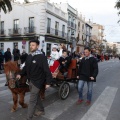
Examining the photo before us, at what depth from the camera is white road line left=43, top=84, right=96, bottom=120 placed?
5182 millimetres

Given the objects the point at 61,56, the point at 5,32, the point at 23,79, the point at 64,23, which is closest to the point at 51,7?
the point at 64,23

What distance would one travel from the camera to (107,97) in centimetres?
735

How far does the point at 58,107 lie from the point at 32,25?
25408 millimetres

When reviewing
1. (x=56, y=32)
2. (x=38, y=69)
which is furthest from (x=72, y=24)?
(x=38, y=69)

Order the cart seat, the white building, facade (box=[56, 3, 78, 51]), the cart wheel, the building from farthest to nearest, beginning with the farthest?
the building
facade (box=[56, 3, 78, 51])
the white building
the cart seat
the cart wheel

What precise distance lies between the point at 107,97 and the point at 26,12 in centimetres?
2565

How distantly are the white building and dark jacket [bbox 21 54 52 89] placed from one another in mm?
23081

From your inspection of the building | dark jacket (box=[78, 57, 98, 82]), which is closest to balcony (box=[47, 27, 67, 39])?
the building

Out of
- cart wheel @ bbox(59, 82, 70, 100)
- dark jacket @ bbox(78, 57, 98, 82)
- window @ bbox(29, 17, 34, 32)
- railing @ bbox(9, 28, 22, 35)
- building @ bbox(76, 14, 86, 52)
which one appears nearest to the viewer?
dark jacket @ bbox(78, 57, 98, 82)

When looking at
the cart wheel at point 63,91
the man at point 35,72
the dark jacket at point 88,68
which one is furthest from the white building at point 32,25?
the man at point 35,72

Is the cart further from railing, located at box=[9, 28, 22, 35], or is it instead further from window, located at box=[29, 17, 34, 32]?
railing, located at box=[9, 28, 22, 35]

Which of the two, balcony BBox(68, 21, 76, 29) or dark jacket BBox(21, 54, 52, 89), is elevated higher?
balcony BBox(68, 21, 76, 29)

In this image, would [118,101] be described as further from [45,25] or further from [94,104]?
[45,25]

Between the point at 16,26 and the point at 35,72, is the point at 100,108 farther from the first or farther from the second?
the point at 16,26
